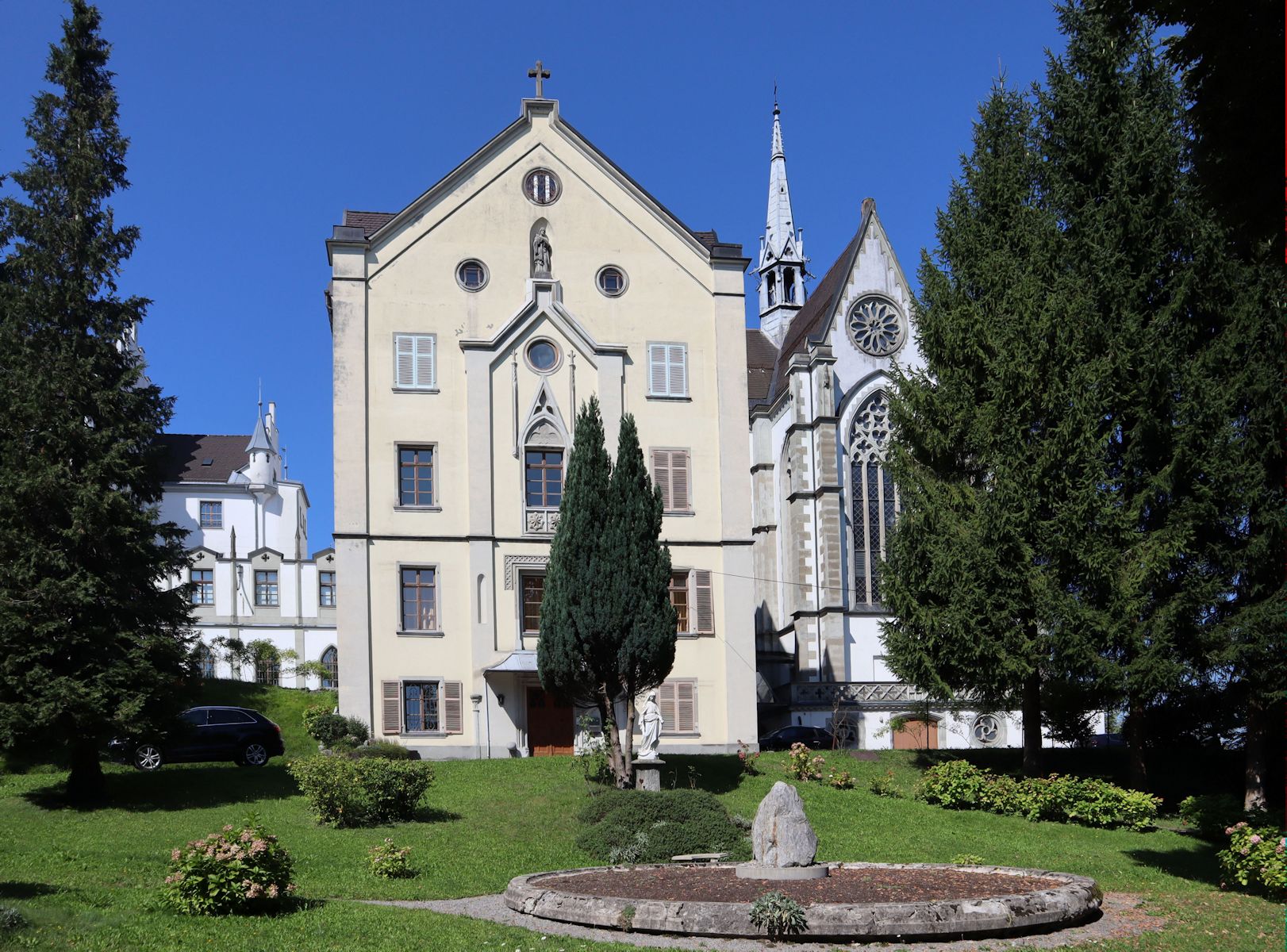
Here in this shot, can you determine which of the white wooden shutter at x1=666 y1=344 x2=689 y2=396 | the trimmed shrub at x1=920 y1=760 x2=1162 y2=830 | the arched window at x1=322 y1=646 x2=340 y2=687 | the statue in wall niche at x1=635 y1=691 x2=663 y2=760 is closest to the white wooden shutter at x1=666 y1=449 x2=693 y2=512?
the white wooden shutter at x1=666 y1=344 x2=689 y2=396

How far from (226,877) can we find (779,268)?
56.2m

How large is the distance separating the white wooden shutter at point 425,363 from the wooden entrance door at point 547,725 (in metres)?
8.62

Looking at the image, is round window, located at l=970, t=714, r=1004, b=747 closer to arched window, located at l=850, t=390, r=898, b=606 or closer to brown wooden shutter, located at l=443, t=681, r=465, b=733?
arched window, located at l=850, t=390, r=898, b=606

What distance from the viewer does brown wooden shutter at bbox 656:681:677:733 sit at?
3534 centimetres

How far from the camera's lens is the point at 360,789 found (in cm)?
2317

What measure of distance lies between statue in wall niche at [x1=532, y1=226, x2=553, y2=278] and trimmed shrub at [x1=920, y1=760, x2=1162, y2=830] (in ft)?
56.0

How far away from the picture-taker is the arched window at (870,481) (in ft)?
168

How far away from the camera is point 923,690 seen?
29.7 m

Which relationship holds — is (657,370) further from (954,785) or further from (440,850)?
(440,850)

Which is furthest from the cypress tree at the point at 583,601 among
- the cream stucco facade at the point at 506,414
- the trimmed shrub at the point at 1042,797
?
the cream stucco facade at the point at 506,414

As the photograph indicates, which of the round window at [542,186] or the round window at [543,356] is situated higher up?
the round window at [542,186]

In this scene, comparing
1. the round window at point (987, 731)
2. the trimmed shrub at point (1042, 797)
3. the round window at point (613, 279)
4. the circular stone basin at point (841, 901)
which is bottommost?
the round window at point (987, 731)

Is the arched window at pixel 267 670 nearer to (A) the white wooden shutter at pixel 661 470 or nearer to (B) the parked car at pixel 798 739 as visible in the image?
(B) the parked car at pixel 798 739

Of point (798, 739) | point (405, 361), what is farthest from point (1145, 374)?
point (798, 739)
